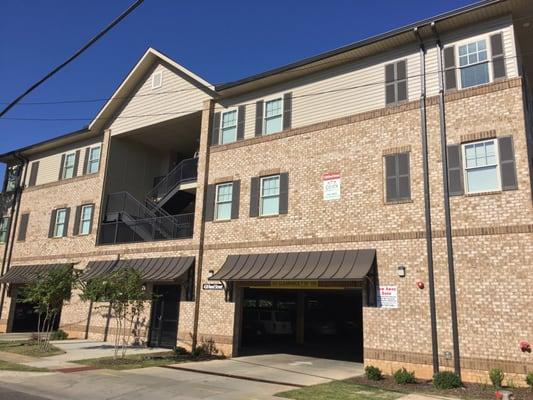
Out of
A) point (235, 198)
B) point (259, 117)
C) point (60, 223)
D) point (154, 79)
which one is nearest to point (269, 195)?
point (235, 198)

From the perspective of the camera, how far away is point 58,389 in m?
11.5

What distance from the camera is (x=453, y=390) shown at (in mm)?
12414

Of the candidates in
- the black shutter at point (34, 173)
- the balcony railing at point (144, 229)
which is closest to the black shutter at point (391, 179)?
the balcony railing at point (144, 229)

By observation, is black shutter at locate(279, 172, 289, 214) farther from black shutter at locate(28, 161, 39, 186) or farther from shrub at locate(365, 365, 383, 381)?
black shutter at locate(28, 161, 39, 186)

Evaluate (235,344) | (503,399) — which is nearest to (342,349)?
(235,344)

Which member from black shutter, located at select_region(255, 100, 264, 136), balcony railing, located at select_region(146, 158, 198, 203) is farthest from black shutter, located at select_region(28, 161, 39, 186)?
black shutter, located at select_region(255, 100, 264, 136)

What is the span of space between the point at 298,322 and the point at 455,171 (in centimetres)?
1263

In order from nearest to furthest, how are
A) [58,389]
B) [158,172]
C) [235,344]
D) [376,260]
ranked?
[58,389], [376,260], [235,344], [158,172]

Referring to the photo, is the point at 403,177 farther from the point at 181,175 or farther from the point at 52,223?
the point at 52,223

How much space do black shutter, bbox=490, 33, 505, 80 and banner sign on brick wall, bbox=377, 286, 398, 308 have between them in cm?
717

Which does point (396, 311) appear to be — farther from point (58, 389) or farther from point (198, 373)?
point (58, 389)

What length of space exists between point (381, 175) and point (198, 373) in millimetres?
8535

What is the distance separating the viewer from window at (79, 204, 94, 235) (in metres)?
25.2

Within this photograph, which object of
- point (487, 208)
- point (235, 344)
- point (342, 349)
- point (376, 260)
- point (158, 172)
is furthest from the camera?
point (158, 172)
